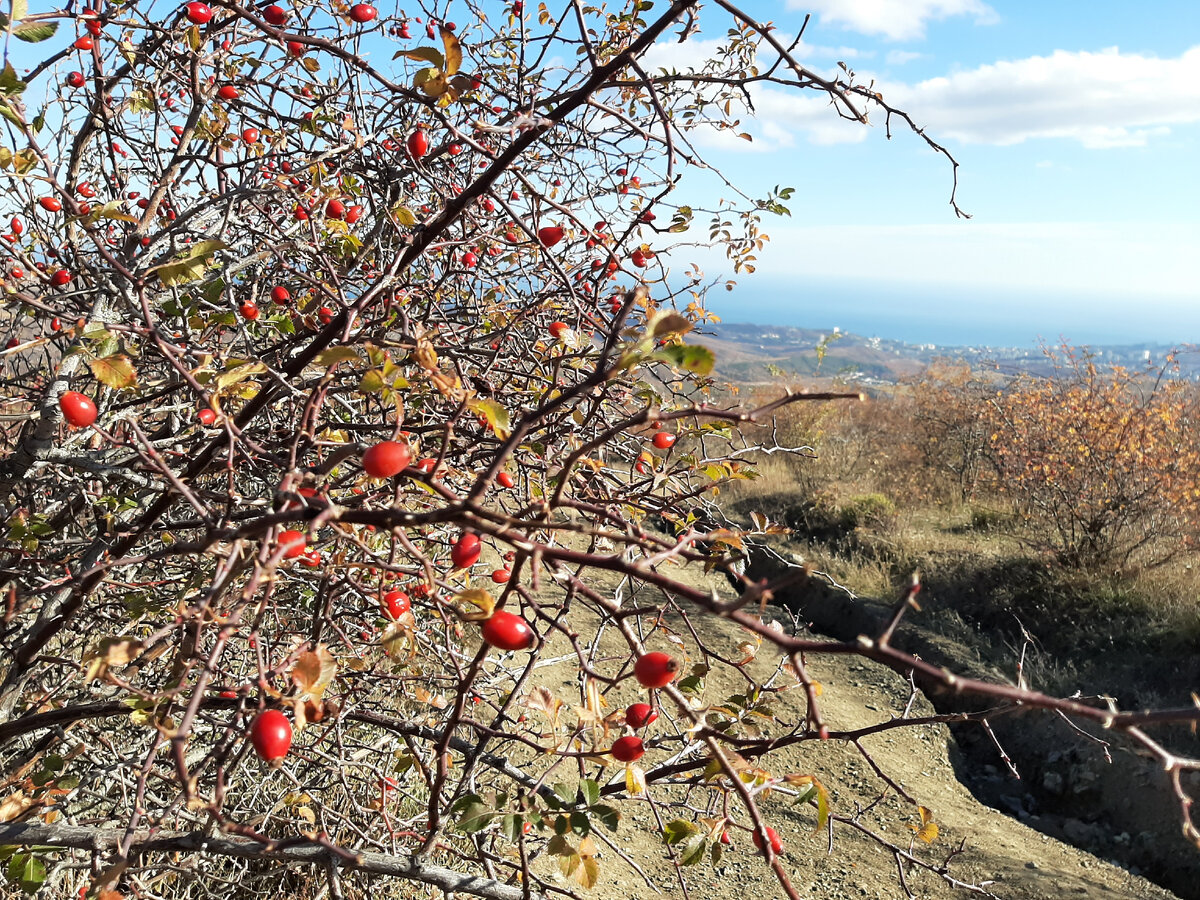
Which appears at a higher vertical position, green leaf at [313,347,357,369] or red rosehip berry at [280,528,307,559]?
green leaf at [313,347,357,369]

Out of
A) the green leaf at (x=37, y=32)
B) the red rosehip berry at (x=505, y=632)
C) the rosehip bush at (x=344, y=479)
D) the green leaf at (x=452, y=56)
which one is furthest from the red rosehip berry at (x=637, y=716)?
the green leaf at (x=37, y=32)

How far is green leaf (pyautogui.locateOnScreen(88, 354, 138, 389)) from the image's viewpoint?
1.10 meters

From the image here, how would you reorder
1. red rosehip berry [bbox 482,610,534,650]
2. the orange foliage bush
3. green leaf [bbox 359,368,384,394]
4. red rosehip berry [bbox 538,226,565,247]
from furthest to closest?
1. the orange foliage bush
2. red rosehip berry [bbox 538,226,565,247]
3. green leaf [bbox 359,368,384,394]
4. red rosehip berry [bbox 482,610,534,650]

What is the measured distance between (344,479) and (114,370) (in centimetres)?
64

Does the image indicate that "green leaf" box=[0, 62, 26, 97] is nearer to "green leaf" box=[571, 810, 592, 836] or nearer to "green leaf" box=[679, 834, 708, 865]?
"green leaf" box=[571, 810, 592, 836]


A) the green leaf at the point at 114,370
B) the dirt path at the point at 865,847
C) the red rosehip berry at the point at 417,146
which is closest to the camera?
the green leaf at the point at 114,370

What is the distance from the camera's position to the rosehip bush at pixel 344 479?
904 millimetres

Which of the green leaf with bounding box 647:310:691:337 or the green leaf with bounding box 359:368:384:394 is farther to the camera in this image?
the green leaf with bounding box 359:368:384:394

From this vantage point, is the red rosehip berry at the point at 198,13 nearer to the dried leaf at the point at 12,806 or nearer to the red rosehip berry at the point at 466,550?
the red rosehip berry at the point at 466,550

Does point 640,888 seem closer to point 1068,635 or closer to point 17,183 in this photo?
point 17,183

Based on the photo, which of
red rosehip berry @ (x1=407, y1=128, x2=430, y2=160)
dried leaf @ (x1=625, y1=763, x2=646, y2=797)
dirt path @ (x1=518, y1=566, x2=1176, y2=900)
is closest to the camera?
dried leaf @ (x1=625, y1=763, x2=646, y2=797)

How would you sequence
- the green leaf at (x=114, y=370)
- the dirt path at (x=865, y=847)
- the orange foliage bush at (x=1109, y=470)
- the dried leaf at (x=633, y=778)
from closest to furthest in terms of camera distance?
1. the green leaf at (x=114, y=370)
2. the dried leaf at (x=633, y=778)
3. the dirt path at (x=865, y=847)
4. the orange foliage bush at (x=1109, y=470)

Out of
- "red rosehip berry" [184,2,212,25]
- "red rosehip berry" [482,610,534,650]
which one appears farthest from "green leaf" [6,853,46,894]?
"red rosehip berry" [184,2,212,25]

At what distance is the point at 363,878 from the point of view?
250 centimetres
